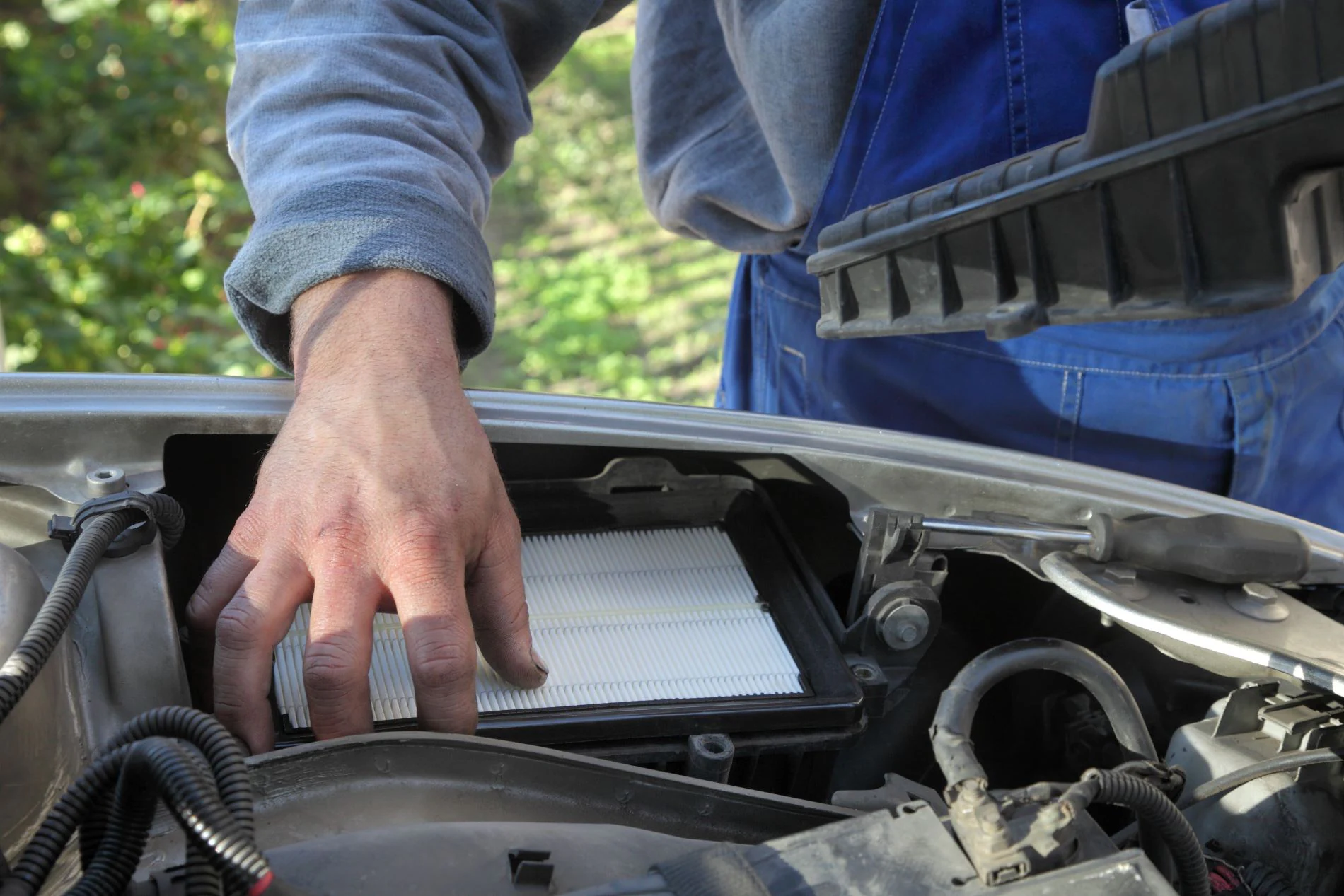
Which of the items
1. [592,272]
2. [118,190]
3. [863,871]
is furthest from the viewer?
[592,272]

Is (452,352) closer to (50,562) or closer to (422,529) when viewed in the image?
(422,529)

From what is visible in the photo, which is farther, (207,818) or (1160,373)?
(1160,373)

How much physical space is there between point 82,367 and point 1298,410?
323 cm

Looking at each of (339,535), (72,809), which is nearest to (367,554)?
(339,535)

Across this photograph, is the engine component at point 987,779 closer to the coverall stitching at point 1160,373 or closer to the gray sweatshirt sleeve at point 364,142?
the coverall stitching at point 1160,373

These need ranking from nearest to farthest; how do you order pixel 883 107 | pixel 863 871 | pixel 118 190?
pixel 863 871 → pixel 883 107 → pixel 118 190

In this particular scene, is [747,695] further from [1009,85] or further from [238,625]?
[1009,85]

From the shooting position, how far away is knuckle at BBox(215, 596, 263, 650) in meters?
0.97

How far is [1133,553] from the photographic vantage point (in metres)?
1.16

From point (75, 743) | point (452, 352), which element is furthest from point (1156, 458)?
point (75, 743)

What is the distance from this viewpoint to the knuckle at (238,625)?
97 centimetres

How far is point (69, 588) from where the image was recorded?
0.90m

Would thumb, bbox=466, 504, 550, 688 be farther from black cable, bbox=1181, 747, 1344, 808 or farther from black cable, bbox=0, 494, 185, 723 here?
black cable, bbox=1181, 747, 1344, 808

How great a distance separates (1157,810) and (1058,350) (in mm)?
745
